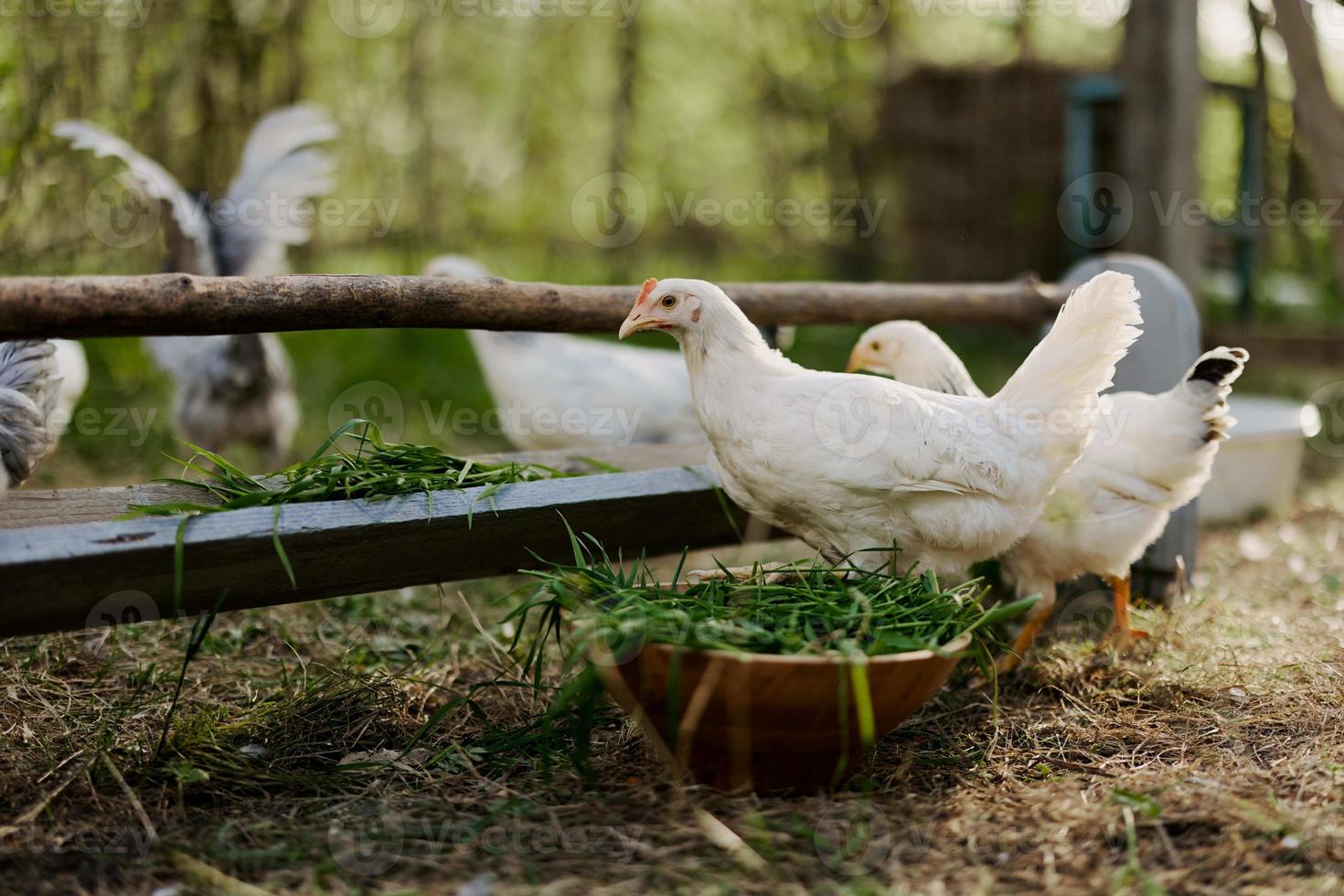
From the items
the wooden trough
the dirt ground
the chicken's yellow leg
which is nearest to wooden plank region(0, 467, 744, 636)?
the wooden trough

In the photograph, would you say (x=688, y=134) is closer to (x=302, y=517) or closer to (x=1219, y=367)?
(x=1219, y=367)

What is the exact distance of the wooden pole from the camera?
2.01m

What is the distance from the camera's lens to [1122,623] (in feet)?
10.3

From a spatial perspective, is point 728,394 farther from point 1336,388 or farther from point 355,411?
point 1336,388

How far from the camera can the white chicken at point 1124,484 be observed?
9.51 ft

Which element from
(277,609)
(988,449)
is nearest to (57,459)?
(277,609)

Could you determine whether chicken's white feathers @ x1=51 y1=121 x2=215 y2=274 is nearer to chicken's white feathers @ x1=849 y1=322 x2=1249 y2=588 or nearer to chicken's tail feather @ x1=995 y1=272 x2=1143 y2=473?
chicken's tail feather @ x1=995 y1=272 x2=1143 y2=473

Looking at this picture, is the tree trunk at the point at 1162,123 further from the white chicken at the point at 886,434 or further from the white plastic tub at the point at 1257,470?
the white chicken at the point at 886,434

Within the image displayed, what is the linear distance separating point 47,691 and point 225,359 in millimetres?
2365

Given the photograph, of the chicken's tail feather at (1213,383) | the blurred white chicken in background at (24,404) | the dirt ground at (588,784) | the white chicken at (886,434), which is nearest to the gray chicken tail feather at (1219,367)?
the chicken's tail feather at (1213,383)

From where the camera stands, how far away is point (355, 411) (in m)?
6.23

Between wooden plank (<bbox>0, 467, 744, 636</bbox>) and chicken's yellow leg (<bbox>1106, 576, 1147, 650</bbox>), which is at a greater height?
wooden plank (<bbox>0, 467, 744, 636</bbox>)

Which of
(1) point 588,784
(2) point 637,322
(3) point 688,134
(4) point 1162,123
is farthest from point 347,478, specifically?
(3) point 688,134

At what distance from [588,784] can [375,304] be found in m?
1.16
